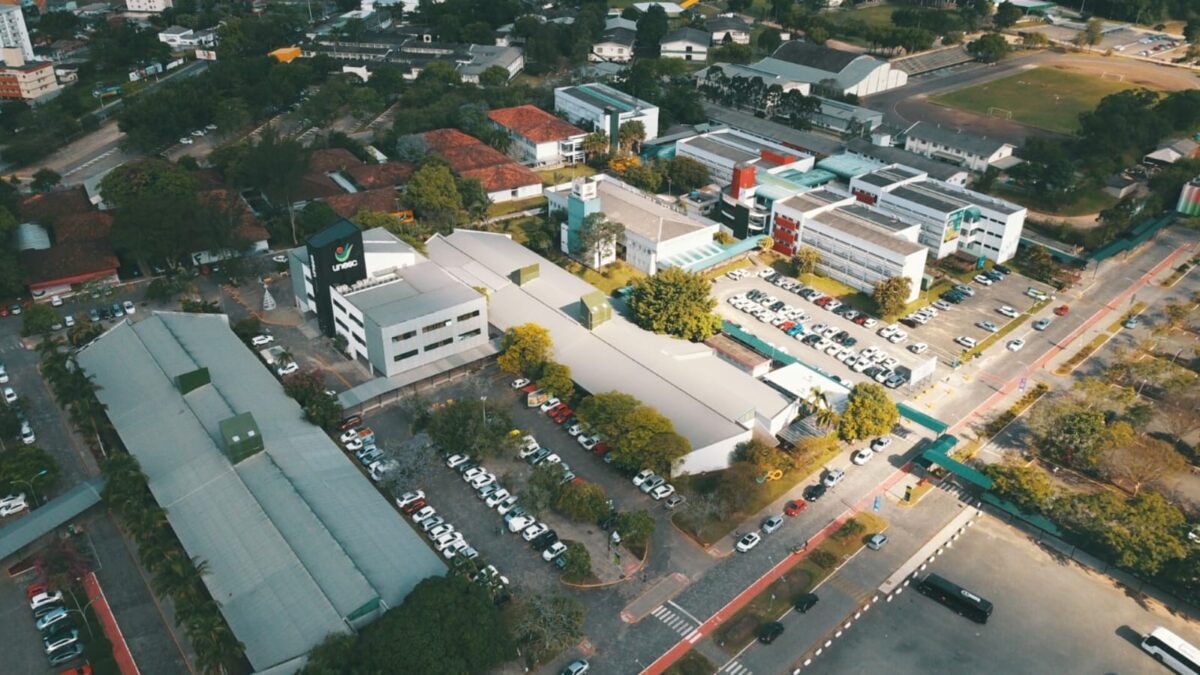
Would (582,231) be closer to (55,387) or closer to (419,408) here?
(419,408)

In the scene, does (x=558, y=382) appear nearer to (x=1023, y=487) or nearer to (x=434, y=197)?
(x=1023, y=487)

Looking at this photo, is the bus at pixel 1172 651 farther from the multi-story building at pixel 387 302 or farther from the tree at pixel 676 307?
the multi-story building at pixel 387 302

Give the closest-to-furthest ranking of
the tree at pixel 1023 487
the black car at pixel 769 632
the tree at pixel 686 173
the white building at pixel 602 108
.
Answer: the black car at pixel 769 632
the tree at pixel 1023 487
the tree at pixel 686 173
the white building at pixel 602 108

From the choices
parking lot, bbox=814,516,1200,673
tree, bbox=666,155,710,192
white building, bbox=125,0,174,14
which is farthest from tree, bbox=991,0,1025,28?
white building, bbox=125,0,174,14

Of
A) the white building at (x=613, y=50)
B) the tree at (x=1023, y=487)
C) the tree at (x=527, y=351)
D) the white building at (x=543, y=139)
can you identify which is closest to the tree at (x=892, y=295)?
the tree at (x=1023, y=487)

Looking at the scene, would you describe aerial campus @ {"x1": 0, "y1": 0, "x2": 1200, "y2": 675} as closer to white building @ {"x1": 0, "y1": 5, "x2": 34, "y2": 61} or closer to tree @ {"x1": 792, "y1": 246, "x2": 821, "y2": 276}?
tree @ {"x1": 792, "y1": 246, "x2": 821, "y2": 276}
